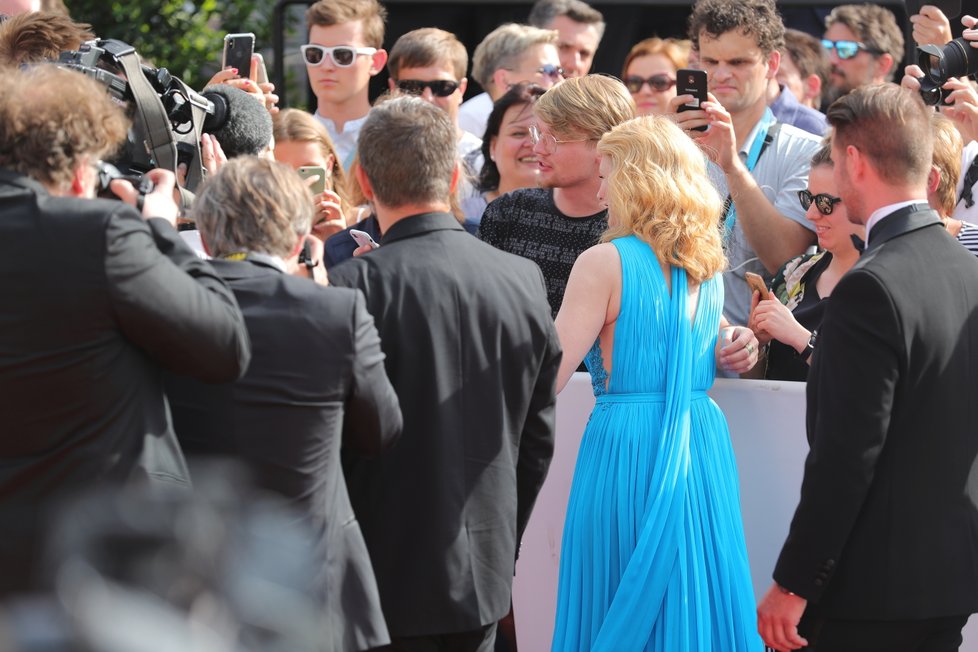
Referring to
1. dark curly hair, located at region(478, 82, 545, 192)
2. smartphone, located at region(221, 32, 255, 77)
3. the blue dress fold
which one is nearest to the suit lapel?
the blue dress fold

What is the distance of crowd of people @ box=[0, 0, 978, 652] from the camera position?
269 centimetres

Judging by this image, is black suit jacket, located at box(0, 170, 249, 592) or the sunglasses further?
the sunglasses

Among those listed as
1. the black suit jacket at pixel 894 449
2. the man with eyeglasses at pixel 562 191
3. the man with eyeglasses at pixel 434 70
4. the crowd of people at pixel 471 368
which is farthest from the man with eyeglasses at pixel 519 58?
the black suit jacket at pixel 894 449

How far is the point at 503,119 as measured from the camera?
5.73m

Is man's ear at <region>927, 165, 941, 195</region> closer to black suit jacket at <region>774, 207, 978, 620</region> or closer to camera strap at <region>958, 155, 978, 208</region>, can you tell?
black suit jacket at <region>774, 207, 978, 620</region>

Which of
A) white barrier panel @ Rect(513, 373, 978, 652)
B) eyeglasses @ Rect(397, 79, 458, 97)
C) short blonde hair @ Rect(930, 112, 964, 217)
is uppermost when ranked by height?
short blonde hair @ Rect(930, 112, 964, 217)

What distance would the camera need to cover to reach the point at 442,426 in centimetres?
337

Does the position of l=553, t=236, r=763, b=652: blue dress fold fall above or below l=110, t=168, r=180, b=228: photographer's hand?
below

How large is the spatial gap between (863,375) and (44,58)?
263cm

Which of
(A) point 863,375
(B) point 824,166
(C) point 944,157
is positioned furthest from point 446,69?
(A) point 863,375

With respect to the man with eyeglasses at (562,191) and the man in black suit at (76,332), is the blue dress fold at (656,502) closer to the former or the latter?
the man with eyeglasses at (562,191)

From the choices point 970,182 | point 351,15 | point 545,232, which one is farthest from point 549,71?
point 970,182

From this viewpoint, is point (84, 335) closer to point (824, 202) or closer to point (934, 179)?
point (934, 179)

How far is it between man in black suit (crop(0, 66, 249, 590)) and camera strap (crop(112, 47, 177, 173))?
740 millimetres
